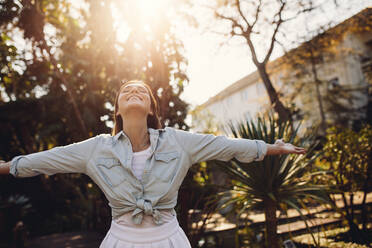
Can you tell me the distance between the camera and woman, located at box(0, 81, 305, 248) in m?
1.73

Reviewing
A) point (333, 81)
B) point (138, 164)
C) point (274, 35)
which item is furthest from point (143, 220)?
point (333, 81)

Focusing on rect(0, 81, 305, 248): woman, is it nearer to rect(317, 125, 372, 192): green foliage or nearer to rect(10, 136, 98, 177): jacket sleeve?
rect(10, 136, 98, 177): jacket sleeve

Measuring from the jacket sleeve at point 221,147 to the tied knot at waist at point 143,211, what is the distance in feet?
1.47

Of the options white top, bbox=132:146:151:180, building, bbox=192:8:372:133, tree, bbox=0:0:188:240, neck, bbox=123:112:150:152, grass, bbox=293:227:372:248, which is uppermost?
building, bbox=192:8:372:133

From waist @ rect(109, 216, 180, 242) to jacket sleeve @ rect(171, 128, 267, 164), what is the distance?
490 mm

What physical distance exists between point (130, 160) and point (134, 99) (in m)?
0.43

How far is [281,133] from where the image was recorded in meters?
3.91

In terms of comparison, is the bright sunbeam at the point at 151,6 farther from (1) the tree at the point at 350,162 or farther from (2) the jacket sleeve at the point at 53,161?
(1) the tree at the point at 350,162

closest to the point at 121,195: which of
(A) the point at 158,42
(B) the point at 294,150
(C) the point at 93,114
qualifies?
(B) the point at 294,150

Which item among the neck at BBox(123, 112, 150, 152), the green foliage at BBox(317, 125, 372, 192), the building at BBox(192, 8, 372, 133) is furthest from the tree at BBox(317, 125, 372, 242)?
the building at BBox(192, 8, 372, 133)

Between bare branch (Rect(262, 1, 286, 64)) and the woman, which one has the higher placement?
bare branch (Rect(262, 1, 286, 64))

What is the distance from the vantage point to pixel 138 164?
1.89 meters

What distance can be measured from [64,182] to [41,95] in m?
3.35

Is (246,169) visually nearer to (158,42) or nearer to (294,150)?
(294,150)
